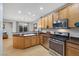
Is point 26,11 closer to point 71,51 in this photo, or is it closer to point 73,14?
point 73,14

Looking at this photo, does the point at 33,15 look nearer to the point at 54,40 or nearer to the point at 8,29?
the point at 8,29

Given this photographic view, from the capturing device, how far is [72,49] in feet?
8.45

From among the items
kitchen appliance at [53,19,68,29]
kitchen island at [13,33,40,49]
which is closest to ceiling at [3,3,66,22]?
kitchen appliance at [53,19,68,29]

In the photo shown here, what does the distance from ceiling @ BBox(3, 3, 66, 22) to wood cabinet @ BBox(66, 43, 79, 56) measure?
1025 mm

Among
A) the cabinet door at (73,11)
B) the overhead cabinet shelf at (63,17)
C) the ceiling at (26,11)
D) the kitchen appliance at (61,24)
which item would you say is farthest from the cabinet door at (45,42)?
the cabinet door at (73,11)

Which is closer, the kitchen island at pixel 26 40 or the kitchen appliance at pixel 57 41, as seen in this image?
the kitchen appliance at pixel 57 41

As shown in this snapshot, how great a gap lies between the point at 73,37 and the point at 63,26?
433 millimetres

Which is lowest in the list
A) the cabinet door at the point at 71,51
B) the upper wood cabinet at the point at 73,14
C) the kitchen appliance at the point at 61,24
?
the cabinet door at the point at 71,51

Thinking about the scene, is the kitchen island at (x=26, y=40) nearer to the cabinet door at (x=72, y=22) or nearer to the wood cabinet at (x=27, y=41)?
the wood cabinet at (x=27, y=41)

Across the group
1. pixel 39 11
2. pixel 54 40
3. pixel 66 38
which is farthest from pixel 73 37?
pixel 39 11

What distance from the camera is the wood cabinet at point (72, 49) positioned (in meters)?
2.42

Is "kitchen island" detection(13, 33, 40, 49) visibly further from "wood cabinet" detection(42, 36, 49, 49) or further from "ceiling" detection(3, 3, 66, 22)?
"ceiling" detection(3, 3, 66, 22)

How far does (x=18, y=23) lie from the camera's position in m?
2.71

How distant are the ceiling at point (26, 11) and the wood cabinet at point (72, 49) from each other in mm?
1025
